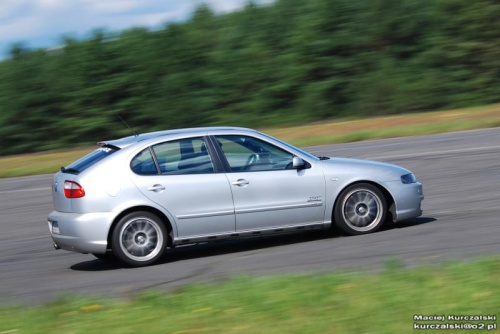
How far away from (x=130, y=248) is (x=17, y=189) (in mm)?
10789

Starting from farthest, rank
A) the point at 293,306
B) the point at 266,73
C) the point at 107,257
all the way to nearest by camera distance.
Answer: the point at 266,73, the point at 107,257, the point at 293,306

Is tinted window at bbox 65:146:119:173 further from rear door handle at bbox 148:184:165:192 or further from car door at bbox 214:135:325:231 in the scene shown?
car door at bbox 214:135:325:231

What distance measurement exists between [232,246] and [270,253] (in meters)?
0.96

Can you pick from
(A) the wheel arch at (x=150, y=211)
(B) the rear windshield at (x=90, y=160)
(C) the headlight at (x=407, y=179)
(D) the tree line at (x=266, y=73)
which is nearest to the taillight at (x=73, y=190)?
(B) the rear windshield at (x=90, y=160)

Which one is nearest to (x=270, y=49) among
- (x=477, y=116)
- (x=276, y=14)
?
(x=276, y=14)

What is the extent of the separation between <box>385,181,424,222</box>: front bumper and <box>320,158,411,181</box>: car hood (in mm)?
103

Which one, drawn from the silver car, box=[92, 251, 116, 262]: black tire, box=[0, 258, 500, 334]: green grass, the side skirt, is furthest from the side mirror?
box=[92, 251, 116, 262]: black tire

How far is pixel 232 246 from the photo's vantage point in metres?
10.2

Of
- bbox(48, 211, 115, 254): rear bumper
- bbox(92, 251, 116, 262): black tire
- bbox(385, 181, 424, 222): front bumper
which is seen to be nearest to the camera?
bbox(48, 211, 115, 254): rear bumper

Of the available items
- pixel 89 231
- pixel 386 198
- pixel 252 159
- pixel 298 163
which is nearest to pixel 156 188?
pixel 89 231

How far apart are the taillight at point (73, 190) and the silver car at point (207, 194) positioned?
11 mm

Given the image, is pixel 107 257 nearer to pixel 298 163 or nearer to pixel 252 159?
pixel 252 159

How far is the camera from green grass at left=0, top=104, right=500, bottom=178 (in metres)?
24.2

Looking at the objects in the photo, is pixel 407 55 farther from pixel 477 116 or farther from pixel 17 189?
pixel 17 189
